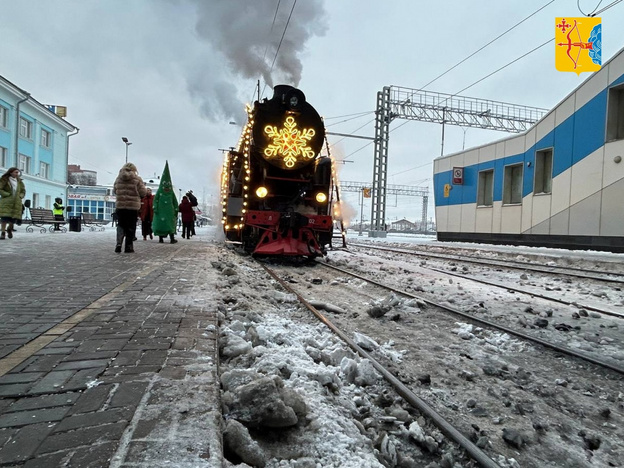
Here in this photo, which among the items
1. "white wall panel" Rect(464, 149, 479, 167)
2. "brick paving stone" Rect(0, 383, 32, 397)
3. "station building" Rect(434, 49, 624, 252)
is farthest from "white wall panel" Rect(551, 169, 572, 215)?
"brick paving stone" Rect(0, 383, 32, 397)

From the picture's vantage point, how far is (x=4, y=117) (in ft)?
86.9

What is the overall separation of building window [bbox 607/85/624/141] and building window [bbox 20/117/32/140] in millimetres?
35012

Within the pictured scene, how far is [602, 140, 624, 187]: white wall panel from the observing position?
12859 millimetres

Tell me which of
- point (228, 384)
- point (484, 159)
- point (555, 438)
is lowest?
point (555, 438)

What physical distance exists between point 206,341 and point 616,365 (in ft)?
10.8

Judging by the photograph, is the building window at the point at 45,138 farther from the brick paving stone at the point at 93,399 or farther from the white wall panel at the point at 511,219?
the brick paving stone at the point at 93,399

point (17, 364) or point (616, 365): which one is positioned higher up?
point (17, 364)

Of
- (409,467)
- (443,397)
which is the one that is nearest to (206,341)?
(409,467)

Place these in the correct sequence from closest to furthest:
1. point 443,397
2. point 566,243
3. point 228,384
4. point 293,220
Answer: point 228,384 → point 443,397 → point 293,220 → point 566,243

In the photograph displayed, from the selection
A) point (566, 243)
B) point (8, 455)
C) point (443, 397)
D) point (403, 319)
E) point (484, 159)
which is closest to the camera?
point (8, 455)

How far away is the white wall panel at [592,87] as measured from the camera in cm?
1366

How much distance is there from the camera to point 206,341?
2.64 m

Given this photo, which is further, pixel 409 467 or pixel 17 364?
pixel 17 364

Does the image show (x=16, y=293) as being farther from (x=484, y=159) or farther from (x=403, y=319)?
(x=484, y=159)
